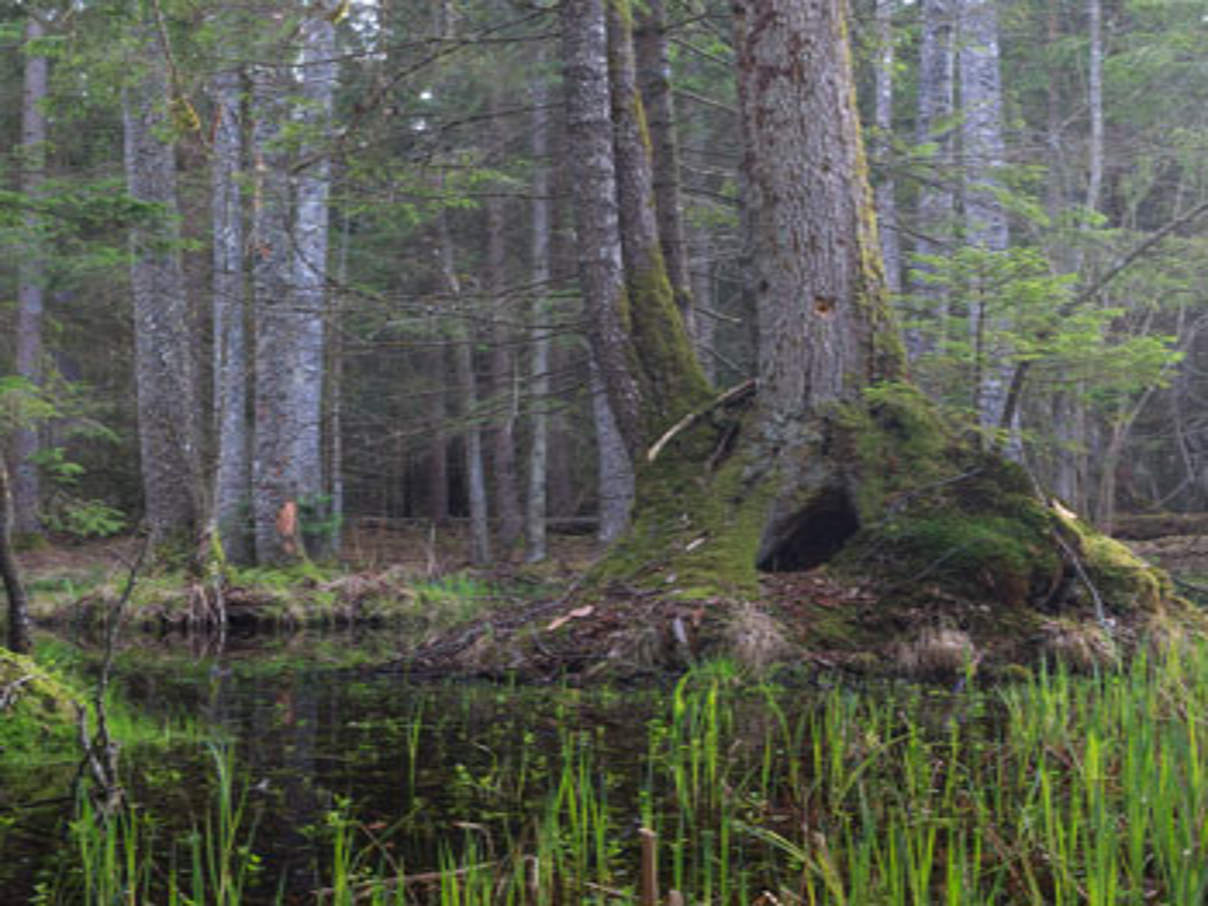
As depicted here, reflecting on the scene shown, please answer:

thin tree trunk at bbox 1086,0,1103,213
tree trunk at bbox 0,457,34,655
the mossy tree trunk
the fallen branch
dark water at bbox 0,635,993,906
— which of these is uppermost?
thin tree trunk at bbox 1086,0,1103,213

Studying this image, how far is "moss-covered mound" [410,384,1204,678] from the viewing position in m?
Answer: 6.17

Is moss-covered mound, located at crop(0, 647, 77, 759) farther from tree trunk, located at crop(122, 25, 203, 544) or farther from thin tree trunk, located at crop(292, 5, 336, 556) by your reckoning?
thin tree trunk, located at crop(292, 5, 336, 556)

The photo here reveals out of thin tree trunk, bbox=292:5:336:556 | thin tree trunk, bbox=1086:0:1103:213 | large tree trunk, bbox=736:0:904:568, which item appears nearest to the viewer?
large tree trunk, bbox=736:0:904:568

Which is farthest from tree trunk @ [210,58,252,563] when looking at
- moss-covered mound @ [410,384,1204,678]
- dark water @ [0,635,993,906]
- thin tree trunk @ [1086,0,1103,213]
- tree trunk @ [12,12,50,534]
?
thin tree trunk @ [1086,0,1103,213]

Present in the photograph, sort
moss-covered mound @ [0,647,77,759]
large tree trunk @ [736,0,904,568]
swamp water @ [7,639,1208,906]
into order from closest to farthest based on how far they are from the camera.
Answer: swamp water @ [7,639,1208,906]
moss-covered mound @ [0,647,77,759]
large tree trunk @ [736,0,904,568]

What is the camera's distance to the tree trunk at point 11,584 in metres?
4.16

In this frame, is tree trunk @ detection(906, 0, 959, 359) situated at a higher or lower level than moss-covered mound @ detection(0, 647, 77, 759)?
higher

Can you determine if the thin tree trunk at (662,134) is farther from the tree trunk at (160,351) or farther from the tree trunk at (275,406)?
the tree trunk at (160,351)

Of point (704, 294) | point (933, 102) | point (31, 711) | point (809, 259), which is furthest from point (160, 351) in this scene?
point (933, 102)

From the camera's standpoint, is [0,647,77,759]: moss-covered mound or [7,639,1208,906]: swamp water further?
[0,647,77,759]: moss-covered mound

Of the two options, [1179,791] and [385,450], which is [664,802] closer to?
[1179,791]

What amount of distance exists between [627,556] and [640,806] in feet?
14.8

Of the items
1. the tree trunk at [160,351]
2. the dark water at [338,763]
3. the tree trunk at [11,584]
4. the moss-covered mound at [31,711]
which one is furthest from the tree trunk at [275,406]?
the moss-covered mound at [31,711]

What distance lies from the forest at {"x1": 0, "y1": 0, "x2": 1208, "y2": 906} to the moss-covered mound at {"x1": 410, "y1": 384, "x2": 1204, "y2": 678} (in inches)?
1.1
